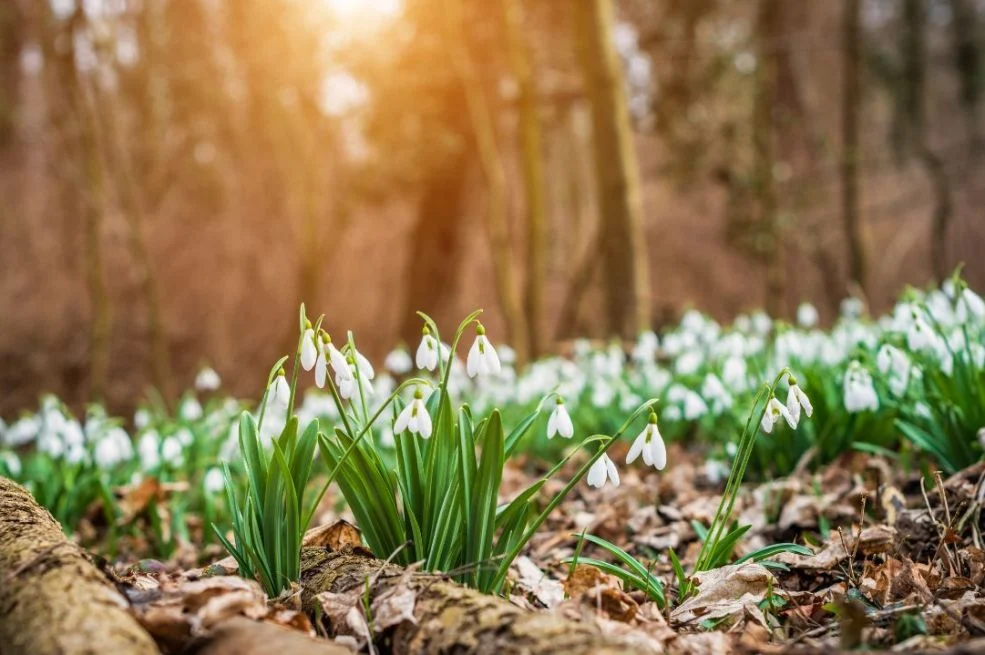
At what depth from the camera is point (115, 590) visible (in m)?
1.40

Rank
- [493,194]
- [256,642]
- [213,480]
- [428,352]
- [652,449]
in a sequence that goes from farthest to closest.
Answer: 1. [493,194]
2. [213,480]
3. [428,352]
4. [652,449]
5. [256,642]

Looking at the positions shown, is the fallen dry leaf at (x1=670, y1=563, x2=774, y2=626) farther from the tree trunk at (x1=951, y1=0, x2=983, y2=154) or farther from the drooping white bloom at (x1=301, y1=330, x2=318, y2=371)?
the tree trunk at (x1=951, y1=0, x2=983, y2=154)

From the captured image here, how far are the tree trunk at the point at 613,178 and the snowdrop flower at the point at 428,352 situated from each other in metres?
5.21

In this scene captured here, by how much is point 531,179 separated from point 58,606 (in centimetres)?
678

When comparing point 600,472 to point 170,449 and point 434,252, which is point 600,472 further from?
point 434,252

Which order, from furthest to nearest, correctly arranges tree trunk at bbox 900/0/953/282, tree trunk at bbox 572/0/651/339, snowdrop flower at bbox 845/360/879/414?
1. tree trunk at bbox 900/0/953/282
2. tree trunk at bbox 572/0/651/339
3. snowdrop flower at bbox 845/360/879/414

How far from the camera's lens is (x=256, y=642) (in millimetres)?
1282

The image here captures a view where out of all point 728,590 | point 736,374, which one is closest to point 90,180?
point 736,374

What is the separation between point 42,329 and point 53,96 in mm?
3408

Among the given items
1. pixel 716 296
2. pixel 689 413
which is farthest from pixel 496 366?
pixel 716 296

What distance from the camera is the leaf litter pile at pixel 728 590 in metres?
1.45

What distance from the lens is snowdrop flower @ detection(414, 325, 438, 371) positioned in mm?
1832

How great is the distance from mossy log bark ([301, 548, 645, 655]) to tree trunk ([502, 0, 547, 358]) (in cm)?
625

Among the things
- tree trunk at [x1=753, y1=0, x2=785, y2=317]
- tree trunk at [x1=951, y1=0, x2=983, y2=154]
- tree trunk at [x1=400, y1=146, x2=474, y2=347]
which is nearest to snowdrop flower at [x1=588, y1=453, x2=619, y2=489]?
tree trunk at [x1=400, y1=146, x2=474, y2=347]
